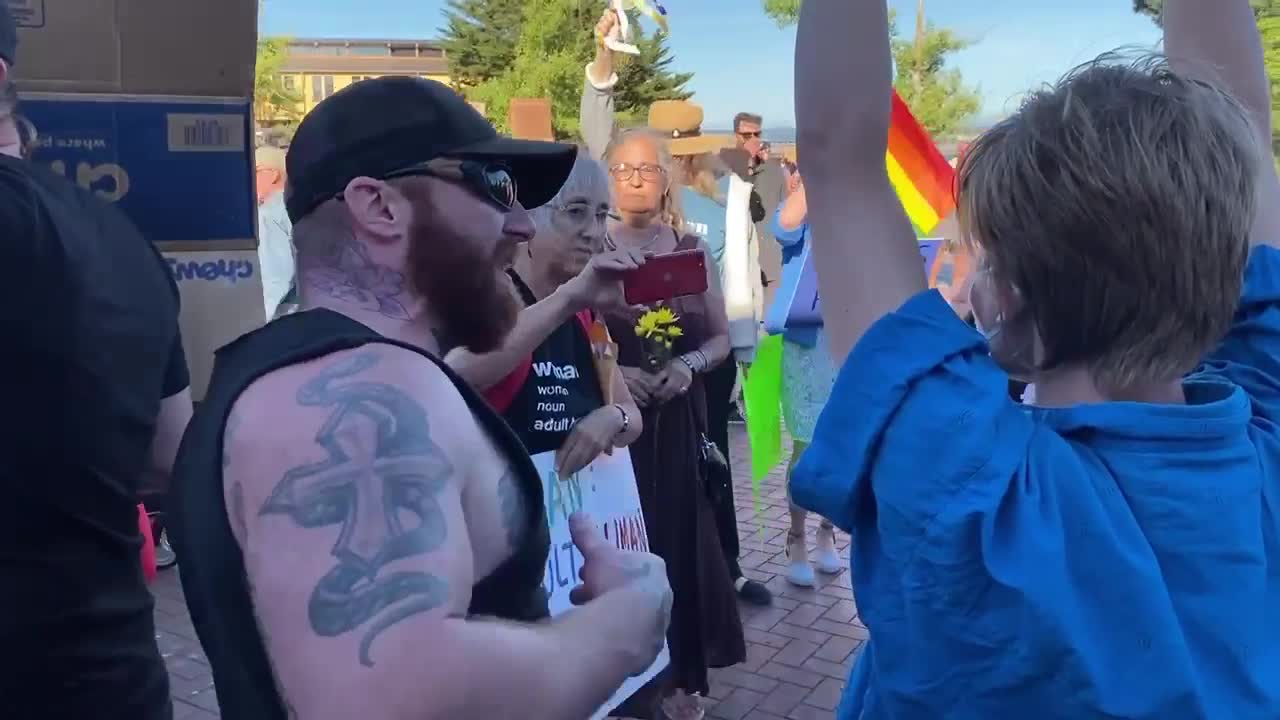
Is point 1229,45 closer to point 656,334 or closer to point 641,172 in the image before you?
point 656,334

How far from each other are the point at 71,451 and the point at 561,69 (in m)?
32.5

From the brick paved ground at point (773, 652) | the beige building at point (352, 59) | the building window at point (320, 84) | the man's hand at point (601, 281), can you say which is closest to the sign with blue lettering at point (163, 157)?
the man's hand at point (601, 281)

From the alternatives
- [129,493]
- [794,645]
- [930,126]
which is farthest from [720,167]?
[930,126]

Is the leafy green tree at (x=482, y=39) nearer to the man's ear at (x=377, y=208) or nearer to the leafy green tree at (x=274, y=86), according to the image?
the leafy green tree at (x=274, y=86)

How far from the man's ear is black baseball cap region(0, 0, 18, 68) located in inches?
39.1

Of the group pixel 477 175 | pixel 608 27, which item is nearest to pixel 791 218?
pixel 477 175

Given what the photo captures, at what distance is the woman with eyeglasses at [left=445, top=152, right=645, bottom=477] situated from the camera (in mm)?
2527

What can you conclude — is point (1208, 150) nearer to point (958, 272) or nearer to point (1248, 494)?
point (1248, 494)

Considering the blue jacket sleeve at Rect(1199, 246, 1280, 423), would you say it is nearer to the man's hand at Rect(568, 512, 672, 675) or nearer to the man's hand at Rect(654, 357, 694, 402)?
the man's hand at Rect(568, 512, 672, 675)

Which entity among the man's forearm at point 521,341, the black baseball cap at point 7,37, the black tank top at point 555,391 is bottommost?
the black tank top at point 555,391

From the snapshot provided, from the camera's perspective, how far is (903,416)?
3.34 ft

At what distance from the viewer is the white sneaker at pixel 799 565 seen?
4.80 m

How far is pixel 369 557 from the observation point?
987 mm

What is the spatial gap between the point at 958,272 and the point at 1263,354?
3.46 metres
